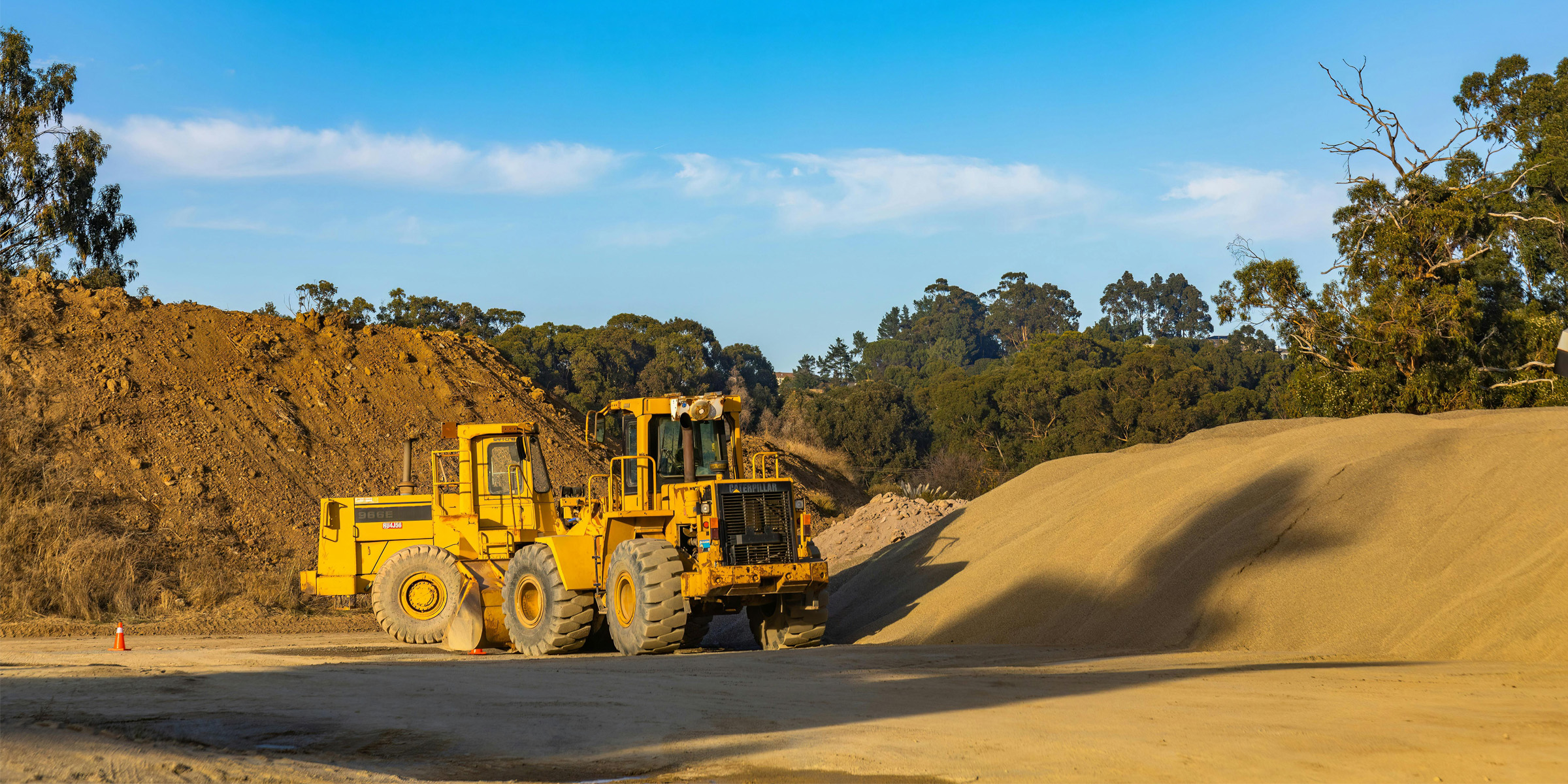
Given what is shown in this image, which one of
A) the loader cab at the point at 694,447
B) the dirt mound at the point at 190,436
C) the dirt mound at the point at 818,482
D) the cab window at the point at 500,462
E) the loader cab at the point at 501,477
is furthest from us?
the dirt mound at the point at 818,482

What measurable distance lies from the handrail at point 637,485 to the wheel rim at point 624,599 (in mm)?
1051

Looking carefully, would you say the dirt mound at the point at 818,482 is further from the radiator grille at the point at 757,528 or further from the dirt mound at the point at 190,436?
the radiator grille at the point at 757,528

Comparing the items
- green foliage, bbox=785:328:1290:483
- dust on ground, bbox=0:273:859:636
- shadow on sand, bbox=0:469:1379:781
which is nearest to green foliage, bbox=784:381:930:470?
green foliage, bbox=785:328:1290:483

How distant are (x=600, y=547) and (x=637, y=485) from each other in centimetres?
93

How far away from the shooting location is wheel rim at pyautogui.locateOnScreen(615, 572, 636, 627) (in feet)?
44.3

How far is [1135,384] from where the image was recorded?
59.5 meters

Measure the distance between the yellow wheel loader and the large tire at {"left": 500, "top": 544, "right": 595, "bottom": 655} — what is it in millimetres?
22

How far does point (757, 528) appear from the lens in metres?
13.7

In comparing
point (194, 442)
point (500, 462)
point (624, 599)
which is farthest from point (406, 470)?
point (194, 442)

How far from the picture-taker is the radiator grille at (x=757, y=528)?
533 inches

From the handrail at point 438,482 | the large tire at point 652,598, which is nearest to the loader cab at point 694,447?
the large tire at point 652,598

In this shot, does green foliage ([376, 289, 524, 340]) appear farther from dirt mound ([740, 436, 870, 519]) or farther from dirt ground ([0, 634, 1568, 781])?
dirt ground ([0, 634, 1568, 781])

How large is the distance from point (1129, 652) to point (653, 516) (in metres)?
5.72

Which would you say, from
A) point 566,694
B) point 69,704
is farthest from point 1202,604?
point 69,704
